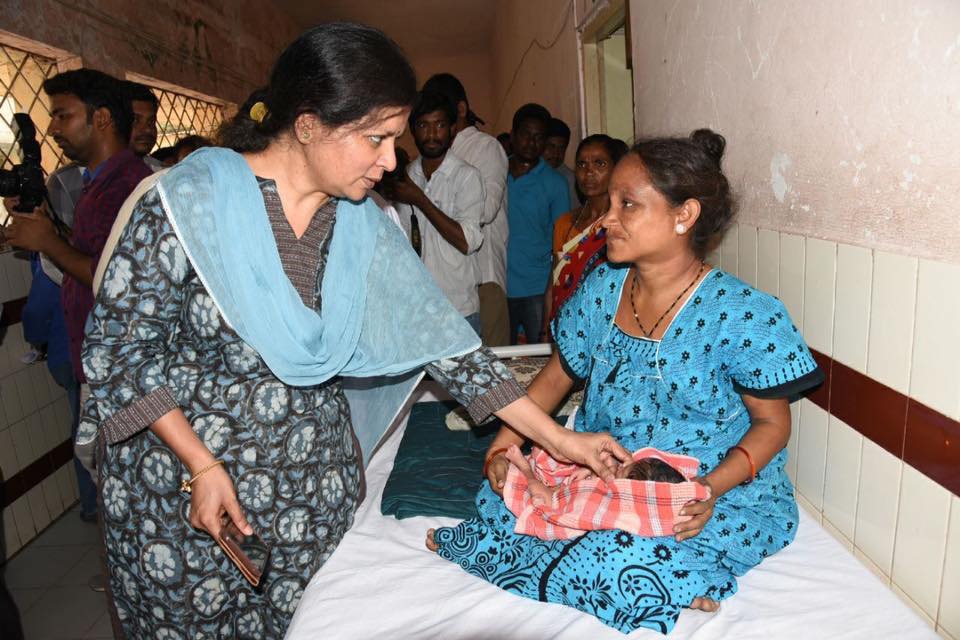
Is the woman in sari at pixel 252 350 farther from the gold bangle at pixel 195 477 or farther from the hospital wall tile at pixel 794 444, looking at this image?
the hospital wall tile at pixel 794 444

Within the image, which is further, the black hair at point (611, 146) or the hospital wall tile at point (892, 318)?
the black hair at point (611, 146)

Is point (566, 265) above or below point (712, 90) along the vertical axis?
below

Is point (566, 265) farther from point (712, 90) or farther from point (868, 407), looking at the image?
point (868, 407)

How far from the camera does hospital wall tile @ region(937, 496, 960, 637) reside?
1338 mm

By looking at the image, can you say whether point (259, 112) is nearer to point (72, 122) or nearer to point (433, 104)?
point (72, 122)

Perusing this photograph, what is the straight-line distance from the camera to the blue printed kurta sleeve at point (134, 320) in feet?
4.22

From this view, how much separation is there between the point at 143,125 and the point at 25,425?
5.16 feet

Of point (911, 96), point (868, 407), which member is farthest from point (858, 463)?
point (911, 96)

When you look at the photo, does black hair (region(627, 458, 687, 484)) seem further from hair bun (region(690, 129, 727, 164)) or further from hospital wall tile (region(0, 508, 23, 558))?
hospital wall tile (region(0, 508, 23, 558))

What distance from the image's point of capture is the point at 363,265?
1612 mm

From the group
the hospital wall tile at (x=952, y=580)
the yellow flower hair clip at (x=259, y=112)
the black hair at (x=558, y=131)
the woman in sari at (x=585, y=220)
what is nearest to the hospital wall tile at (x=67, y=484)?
the woman in sari at (x=585, y=220)

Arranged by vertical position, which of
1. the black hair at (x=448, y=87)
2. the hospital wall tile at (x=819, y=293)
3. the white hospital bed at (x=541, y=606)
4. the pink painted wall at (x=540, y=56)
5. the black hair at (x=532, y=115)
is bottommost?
the white hospital bed at (x=541, y=606)

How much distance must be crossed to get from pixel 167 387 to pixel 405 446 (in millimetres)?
1136

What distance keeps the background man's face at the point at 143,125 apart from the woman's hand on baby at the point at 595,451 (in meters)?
2.77
